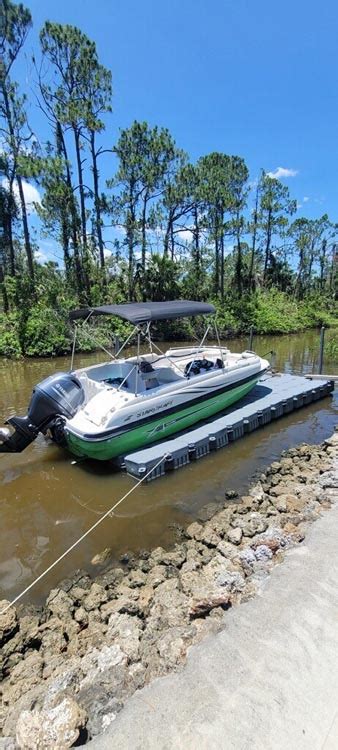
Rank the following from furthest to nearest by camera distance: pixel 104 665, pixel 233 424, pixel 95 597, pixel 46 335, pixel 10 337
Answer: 1. pixel 46 335
2. pixel 10 337
3. pixel 233 424
4. pixel 95 597
5. pixel 104 665

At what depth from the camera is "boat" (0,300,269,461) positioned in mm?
6078

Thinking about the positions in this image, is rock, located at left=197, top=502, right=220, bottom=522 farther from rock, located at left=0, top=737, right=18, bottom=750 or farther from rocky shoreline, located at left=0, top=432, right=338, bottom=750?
rock, located at left=0, top=737, right=18, bottom=750

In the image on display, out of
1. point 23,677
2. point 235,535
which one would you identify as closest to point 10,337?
point 235,535

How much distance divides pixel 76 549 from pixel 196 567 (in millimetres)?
1549

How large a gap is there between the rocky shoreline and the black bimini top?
3.20 m

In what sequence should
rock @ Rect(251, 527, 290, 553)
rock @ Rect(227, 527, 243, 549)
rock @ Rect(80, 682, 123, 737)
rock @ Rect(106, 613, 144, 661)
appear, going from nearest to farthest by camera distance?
rock @ Rect(80, 682, 123, 737) < rock @ Rect(106, 613, 144, 661) < rock @ Rect(251, 527, 290, 553) < rock @ Rect(227, 527, 243, 549)

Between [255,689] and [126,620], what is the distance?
4.00ft

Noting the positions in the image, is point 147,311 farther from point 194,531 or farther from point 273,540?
point 273,540

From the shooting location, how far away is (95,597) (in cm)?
367

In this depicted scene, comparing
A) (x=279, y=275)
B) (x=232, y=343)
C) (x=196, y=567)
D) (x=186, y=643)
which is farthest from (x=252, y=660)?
(x=279, y=275)

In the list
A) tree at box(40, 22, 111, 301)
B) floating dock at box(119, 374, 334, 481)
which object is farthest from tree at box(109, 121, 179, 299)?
floating dock at box(119, 374, 334, 481)

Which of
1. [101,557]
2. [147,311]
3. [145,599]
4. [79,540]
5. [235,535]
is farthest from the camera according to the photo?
[147,311]

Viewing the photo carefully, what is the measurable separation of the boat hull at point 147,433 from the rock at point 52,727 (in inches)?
147

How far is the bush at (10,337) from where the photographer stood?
16672 mm
